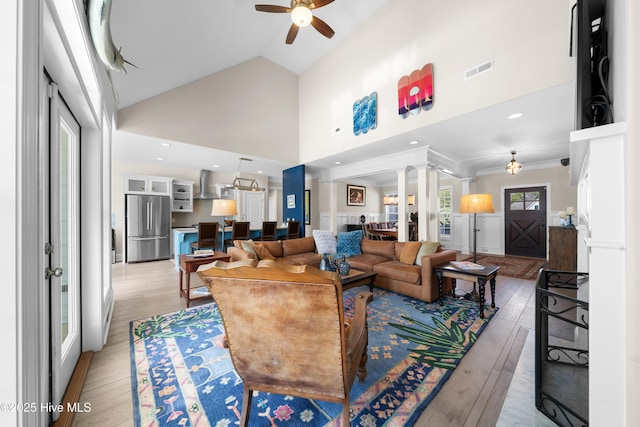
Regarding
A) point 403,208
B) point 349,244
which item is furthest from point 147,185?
point 403,208

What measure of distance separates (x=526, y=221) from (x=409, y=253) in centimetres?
482

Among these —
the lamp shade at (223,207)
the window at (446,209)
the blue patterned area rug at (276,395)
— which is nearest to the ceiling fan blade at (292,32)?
the lamp shade at (223,207)

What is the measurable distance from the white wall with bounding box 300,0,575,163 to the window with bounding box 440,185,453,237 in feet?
15.1

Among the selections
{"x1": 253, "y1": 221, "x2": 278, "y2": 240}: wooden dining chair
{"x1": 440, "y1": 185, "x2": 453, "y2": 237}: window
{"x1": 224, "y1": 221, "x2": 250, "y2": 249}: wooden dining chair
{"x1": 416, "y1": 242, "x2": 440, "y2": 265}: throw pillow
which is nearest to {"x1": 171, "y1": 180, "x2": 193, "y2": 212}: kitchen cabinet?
{"x1": 224, "y1": 221, "x2": 250, "y2": 249}: wooden dining chair

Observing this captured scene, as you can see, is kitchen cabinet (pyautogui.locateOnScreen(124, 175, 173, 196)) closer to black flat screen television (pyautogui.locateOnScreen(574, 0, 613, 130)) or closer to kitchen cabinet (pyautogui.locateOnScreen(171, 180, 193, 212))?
kitchen cabinet (pyautogui.locateOnScreen(171, 180, 193, 212))

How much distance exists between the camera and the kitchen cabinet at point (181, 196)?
267 inches

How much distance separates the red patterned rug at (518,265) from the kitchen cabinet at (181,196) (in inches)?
311

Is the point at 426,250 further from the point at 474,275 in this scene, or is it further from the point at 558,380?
the point at 558,380

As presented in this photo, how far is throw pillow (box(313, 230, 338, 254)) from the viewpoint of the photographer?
179 inches

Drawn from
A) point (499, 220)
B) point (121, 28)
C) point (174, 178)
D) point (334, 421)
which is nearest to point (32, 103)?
point (334, 421)

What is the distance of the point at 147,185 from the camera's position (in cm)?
625

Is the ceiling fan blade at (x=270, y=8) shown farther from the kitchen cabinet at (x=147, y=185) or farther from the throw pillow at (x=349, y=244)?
the kitchen cabinet at (x=147, y=185)

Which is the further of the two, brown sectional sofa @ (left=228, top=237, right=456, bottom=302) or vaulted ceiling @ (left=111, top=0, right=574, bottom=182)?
brown sectional sofa @ (left=228, top=237, right=456, bottom=302)

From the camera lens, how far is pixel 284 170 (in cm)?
676
